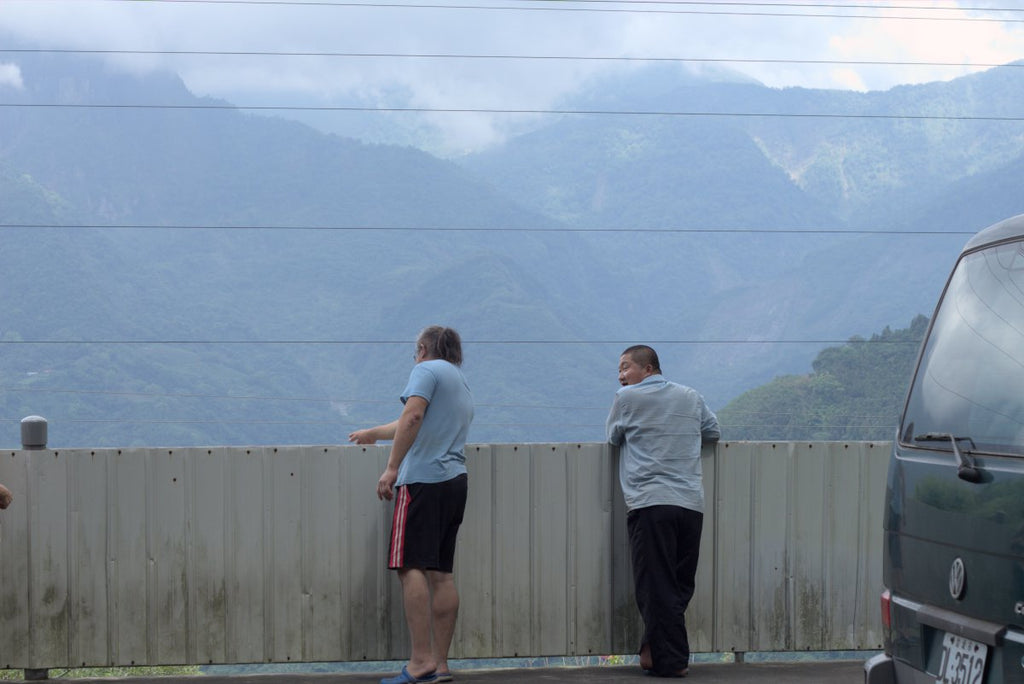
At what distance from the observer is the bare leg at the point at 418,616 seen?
6.36 m

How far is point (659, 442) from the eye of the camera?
6.78 m

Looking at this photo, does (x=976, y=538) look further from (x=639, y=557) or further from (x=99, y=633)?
(x=99, y=633)

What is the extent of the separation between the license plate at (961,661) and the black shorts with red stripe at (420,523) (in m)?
3.00

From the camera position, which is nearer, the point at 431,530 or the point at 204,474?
the point at 431,530

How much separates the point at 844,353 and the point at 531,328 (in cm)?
6403

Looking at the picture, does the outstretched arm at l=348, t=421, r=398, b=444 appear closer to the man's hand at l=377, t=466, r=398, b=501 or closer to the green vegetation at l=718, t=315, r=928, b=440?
the man's hand at l=377, t=466, r=398, b=501

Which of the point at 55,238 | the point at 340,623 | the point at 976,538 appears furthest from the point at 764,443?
the point at 55,238

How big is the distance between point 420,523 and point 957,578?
318 cm

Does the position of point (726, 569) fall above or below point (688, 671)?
above

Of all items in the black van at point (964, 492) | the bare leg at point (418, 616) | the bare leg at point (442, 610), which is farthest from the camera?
the bare leg at point (442, 610)

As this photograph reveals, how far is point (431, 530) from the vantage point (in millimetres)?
6402

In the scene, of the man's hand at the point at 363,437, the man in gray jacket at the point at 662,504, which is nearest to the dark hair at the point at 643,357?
the man in gray jacket at the point at 662,504

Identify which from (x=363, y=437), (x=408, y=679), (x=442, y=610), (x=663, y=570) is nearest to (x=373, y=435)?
(x=363, y=437)

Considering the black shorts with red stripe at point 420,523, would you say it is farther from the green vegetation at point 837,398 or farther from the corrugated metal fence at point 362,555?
the green vegetation at point 837,398
